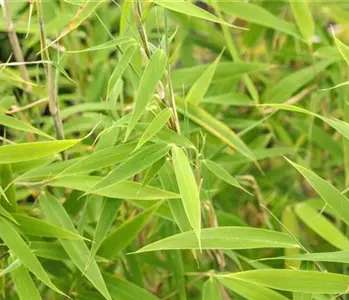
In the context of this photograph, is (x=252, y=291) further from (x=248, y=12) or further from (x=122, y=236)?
(x=248, y=12)

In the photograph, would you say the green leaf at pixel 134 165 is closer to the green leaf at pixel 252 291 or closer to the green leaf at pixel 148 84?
the green leaf at pixel 148 84

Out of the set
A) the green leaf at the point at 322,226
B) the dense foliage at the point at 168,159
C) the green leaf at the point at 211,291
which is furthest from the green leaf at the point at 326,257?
the green leaf at the point at 322,226

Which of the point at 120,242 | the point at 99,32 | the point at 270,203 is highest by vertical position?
the point at 99,32

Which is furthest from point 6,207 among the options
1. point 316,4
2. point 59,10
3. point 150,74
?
point 316,4

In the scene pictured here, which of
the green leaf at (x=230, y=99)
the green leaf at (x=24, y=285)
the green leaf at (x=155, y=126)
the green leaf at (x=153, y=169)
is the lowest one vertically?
the green leaf at (x=24, y=285)

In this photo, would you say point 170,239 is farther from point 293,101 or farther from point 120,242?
point 293,101

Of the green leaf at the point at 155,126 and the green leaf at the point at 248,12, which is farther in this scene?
the green leaf at the point at 248,12
